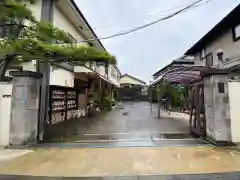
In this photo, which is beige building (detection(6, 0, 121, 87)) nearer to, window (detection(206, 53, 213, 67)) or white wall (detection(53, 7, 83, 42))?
white wall (detection(53, 7, 83, 42))

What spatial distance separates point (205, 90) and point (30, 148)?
5.62 m

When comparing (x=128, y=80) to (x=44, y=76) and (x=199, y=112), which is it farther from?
(x=199, y=112)

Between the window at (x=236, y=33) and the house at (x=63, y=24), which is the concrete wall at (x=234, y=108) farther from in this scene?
the window at (x=236, y=33)

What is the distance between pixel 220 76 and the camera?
704 cm

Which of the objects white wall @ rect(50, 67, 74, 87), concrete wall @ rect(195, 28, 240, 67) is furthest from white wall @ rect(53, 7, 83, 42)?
concrete wall @ rect(195, 28, 240, 67)

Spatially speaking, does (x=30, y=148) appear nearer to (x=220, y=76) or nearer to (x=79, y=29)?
(x=220, y=76)

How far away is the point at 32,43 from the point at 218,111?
5.77 m

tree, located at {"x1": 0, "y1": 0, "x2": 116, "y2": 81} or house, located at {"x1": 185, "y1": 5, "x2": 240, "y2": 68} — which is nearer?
tree, located at {"x1": 0, "y1": 0, "x2": 116, "y2": 81}

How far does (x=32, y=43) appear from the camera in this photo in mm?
6742

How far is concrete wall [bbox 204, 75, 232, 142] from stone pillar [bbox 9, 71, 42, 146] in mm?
5441

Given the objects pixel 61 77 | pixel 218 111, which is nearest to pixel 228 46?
pixel 218 111

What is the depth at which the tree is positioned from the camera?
649 cm

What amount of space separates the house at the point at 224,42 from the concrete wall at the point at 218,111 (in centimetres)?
551

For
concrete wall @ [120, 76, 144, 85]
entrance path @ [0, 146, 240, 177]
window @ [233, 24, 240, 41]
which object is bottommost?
entrance path @ [0, 146, 240, 177]
